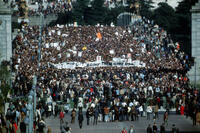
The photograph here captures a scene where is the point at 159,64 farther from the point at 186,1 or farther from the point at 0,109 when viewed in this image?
the point at 186,1

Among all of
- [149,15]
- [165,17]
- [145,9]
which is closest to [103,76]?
[165,17]

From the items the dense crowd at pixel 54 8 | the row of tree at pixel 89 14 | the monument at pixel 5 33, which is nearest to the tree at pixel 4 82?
the monument at pixel 5 33

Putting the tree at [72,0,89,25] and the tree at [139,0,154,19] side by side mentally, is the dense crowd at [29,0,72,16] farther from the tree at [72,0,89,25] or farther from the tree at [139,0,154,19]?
the tree at [139,0,154,19]

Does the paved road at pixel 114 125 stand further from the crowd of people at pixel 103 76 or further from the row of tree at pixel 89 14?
the row of tree at pixel 89 14

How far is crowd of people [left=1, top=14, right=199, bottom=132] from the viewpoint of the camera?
49.4 metres

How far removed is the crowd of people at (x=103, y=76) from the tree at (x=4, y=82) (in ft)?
2.31

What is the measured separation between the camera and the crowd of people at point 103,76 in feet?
162

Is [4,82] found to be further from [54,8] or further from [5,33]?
[54,8]

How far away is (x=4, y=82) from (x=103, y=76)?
464 inches

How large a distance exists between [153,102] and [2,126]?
457 inches

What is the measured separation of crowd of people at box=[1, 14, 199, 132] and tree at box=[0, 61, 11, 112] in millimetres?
703

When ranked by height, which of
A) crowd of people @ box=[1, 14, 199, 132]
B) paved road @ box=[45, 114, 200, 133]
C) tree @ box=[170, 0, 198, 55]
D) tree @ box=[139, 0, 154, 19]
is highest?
tree @ box=[139, 0, 154, 19]

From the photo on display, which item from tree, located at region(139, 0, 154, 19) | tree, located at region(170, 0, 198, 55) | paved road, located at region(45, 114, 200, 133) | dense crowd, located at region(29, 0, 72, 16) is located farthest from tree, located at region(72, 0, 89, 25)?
paved road, located at region(45, 114, 200, 133)

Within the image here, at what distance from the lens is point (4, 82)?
52500 millimetres
